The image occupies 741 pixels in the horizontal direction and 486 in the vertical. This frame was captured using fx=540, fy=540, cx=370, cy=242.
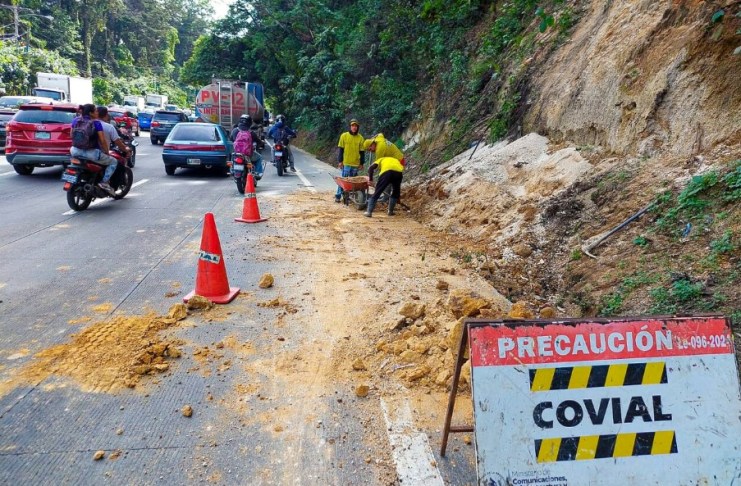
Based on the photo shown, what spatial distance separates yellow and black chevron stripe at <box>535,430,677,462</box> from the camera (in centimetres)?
228

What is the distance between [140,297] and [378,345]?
253 centimetres

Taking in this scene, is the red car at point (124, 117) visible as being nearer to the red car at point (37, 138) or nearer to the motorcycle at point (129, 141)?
the motorcycle at point (129, 141)

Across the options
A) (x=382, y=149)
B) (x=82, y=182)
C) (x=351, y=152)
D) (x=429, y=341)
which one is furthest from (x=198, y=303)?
(x=351, y=152)

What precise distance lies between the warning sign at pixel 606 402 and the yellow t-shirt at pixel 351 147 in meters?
10.3

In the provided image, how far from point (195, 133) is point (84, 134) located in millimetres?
6237

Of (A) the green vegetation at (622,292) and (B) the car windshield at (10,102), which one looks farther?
(B) the car windshield at (10,102)

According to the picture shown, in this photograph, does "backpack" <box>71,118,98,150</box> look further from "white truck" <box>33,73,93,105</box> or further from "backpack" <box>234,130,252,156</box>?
"white truck" <box>33,73,93,105</box>

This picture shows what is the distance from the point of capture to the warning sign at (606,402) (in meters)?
2.27

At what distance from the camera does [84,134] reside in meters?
9.37

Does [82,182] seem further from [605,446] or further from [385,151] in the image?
[605,446]

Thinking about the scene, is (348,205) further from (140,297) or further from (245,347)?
(245,347)

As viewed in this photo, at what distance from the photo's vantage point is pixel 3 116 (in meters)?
19.4

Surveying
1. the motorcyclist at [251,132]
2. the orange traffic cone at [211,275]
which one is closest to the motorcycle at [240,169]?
the motorcyclist at [251,132]

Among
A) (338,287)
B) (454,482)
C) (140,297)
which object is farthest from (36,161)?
(454,482)
